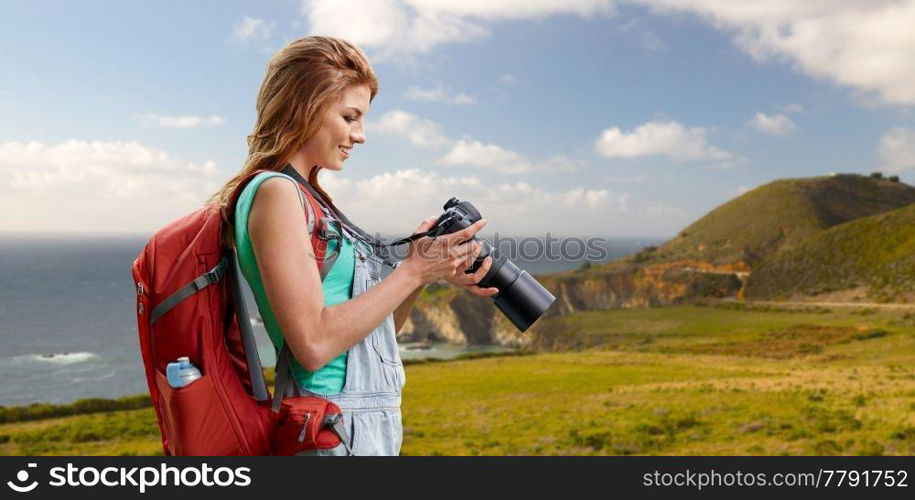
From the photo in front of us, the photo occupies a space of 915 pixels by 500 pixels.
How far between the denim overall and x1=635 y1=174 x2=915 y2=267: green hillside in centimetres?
9246

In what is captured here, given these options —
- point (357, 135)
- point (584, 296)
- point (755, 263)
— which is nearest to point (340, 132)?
point (357, 135)

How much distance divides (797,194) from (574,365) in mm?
73133

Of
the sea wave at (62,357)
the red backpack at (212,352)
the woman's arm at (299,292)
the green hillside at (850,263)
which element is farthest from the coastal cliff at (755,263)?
the woman's arm at (299,292)

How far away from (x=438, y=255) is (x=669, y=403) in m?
26.3

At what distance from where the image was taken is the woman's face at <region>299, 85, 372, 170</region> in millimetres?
2037

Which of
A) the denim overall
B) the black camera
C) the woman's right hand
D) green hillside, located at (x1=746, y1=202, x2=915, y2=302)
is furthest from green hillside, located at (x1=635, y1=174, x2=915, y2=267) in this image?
the denim overall

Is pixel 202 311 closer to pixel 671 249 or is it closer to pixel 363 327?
pixel 363 327

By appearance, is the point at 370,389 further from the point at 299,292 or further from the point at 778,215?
the point at 778,215

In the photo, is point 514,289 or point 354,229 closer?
point 354,229

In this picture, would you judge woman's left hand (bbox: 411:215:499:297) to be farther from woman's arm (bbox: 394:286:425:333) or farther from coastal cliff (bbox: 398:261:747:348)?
coastal cliff (bbox: 398:261:747:348)

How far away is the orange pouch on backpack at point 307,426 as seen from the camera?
1859mm

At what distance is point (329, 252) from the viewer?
193 cm

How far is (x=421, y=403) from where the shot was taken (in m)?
33.6

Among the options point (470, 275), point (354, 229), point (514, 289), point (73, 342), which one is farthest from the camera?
point (73, 342)
